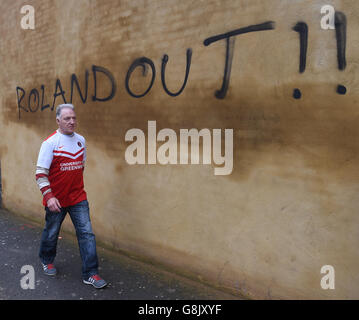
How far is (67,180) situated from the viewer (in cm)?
324

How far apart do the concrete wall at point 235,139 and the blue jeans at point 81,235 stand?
685 millimetres

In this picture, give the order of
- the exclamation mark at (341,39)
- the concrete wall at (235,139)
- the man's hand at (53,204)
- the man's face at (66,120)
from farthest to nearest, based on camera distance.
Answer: the man's face at (66,120) → the man's hand at (53,204) → the concrete wall at (235,139) → the exclamation mark at (341,39)

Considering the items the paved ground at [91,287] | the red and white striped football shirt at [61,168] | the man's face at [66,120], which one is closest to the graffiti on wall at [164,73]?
the man's face at [66,120]

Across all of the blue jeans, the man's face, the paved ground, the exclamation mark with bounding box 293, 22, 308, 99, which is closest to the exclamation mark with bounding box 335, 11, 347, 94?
the exclamation mark with bounding box 293, 22, 308, 99

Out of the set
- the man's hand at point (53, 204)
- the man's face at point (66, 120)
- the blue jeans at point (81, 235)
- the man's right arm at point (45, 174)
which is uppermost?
the man's face at point (66, 120)

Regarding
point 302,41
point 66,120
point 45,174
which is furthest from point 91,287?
point 302,41

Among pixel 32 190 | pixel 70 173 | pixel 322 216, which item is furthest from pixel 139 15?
pixel 32 190

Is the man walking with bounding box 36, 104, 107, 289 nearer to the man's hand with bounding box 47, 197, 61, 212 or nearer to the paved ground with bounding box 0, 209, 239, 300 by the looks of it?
the man's hand with bounding box 47, 197, 61, 212

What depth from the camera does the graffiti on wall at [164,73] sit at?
2.41 metres

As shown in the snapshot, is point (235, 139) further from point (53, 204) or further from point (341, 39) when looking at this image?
point (53, 204)

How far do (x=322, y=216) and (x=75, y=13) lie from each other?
381cm

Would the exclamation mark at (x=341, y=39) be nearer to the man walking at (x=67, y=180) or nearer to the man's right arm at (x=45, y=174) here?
the man walking at (x=67, y=180)

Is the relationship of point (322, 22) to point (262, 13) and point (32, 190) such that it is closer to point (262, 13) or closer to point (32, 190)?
point (262, 13)

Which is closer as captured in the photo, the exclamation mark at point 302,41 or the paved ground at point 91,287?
the exclamation mark at point 302,41
